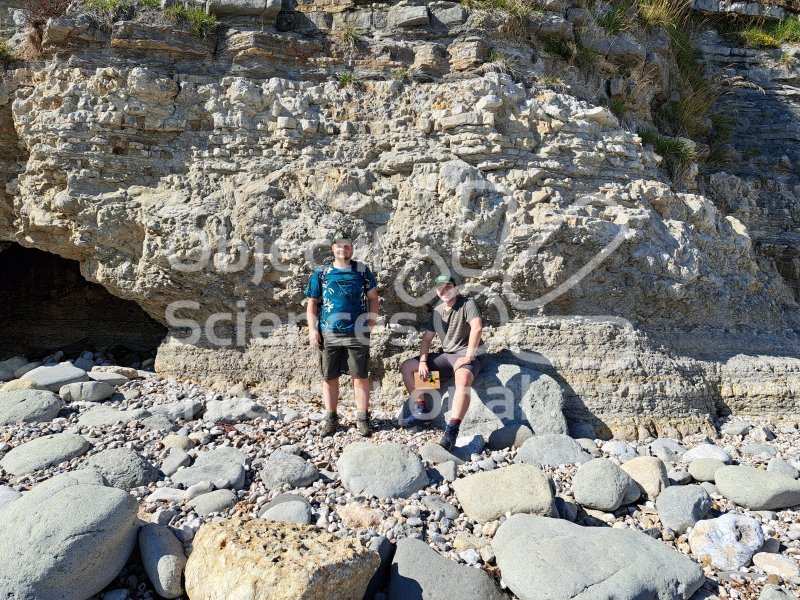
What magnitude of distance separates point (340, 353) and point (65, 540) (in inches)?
91.7

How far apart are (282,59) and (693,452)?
5337mm

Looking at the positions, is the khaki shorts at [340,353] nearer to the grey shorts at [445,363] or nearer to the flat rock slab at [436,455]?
the grey shorts at [445,363]

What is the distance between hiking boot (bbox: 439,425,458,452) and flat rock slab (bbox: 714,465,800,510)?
73.4 inches

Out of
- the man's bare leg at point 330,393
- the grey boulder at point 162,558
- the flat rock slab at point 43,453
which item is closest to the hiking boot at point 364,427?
the man's bare leg at point 330,393

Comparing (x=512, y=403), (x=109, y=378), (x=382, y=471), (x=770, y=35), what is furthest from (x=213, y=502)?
(x=770, y=35)

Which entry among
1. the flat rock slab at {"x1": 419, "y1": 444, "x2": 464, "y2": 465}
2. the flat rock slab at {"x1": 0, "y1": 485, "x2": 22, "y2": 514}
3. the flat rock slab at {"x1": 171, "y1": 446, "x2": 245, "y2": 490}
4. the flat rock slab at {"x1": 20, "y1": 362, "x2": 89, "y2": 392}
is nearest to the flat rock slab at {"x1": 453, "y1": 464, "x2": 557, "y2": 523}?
the flat rock slab at {"x1": 419, "y1": 444, "x2": 464, "y2": 465}

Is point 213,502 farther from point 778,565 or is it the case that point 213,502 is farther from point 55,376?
point 778,565

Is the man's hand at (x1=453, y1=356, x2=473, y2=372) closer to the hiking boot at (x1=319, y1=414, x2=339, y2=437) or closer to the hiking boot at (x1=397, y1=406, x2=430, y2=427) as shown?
the hiking boot at (x1=397, y1=406, x2=430, y2=427)

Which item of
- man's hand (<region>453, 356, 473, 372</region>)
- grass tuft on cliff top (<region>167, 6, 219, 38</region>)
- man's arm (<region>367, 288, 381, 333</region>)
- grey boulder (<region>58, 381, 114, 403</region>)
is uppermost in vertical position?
grass tuft on cliff top (<region>167, 6, 219, 38</region>)

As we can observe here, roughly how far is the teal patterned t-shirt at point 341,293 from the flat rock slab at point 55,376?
2.63m

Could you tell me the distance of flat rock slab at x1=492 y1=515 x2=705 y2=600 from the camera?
2592mm

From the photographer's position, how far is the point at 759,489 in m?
3.58

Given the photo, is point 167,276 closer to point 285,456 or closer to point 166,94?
point 166,94

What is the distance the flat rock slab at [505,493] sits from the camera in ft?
10.7
